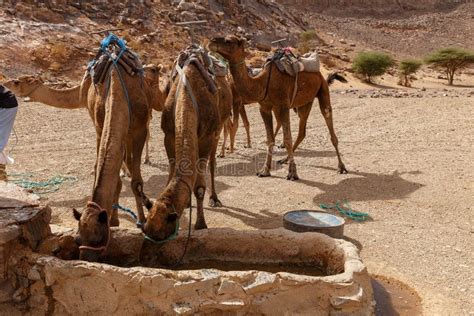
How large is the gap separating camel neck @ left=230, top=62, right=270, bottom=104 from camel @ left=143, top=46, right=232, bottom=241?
1.75m

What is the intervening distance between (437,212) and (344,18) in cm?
4491

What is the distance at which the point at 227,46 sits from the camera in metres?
7.64

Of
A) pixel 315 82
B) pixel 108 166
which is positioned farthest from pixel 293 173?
pixel 108 166

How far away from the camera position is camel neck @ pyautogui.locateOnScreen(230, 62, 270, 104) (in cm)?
806

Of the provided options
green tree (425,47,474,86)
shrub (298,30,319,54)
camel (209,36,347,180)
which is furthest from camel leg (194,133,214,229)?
shrub (298,30,319,54)

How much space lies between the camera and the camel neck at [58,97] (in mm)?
8086

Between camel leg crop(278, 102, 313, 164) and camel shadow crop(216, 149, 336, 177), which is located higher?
camel leg crop(278, 102, 313, 164)

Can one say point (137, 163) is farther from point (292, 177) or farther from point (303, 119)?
point (303, 119)

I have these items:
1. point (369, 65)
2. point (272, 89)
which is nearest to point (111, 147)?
point (272, 89)

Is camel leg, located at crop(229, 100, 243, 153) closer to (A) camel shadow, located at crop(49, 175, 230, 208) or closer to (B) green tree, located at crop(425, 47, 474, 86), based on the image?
(A) camel shadow, located at crop(49, 175, 230, 208)

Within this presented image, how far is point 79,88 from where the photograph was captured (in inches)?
320

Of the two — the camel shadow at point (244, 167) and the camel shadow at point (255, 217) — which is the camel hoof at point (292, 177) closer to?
the camel shadow at point (244, 167)

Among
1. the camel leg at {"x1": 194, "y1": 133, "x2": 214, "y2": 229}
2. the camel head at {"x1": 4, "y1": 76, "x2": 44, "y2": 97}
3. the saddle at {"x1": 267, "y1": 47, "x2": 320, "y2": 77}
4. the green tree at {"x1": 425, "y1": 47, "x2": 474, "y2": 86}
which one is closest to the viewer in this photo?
the camel leg at {"x1": 194, "y1": 133, "x2": 214, "y2": 229}

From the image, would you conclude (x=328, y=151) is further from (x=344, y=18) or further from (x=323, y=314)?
(x=344, y=18)
